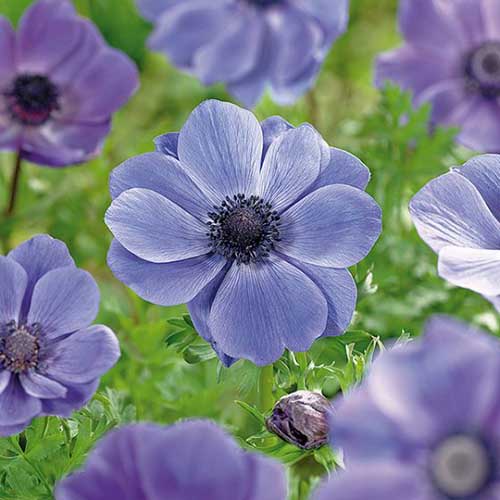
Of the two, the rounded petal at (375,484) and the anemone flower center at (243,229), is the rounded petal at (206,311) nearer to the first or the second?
the anemone flower center at (243,229)

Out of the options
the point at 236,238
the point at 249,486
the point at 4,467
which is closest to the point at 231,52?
the point at 236,238

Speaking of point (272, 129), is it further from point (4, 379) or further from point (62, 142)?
point (62, 142)

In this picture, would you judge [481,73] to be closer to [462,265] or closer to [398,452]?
[462,265]

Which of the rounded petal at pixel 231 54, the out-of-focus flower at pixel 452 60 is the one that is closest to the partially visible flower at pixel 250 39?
the rounded petal at pixel 231 54

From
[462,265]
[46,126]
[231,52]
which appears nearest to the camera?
[462,265]

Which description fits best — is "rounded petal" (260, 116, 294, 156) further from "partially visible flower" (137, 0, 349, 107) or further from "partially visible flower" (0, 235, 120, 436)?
"partially visible flower" (137, 0, 349, 107)

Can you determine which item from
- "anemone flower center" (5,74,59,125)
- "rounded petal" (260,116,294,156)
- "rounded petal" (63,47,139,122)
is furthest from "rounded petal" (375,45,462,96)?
"rounded petal" (260,116,294,156)
